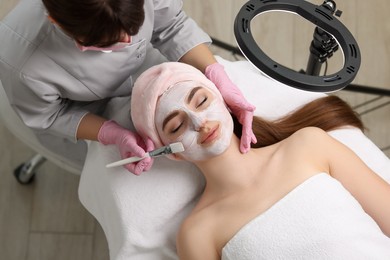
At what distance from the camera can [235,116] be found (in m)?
1.33

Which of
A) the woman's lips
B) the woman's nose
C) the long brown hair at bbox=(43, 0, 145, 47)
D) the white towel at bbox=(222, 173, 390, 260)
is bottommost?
the white towel at bbox=(222, 173, 390, 260)

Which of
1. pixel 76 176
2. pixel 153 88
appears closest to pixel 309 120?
pixel 153 88

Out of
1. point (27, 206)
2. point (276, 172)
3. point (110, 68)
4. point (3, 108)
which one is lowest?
point (27, 206)

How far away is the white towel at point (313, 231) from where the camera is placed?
1.21 m

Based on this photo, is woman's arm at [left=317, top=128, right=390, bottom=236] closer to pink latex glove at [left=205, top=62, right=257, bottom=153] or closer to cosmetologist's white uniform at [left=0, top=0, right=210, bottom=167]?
pink latex glove at [left=205, top=62, right=257, bottom=153]

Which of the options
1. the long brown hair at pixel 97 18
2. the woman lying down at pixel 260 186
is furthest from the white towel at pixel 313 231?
the long brown hair at pixel 97 18

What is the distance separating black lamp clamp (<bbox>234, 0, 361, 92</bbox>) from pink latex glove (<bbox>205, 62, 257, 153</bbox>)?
0.24m

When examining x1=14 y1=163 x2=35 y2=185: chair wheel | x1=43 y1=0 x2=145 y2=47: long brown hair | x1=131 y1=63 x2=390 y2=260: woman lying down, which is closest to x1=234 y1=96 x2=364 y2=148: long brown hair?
x1=131 y1=63 x2=390 y2=260: woman lying down

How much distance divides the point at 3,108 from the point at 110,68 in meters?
0.41

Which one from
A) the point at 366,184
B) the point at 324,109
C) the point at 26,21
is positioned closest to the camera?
the point at 26,21

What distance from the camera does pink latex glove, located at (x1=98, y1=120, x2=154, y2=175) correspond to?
4.12 ft

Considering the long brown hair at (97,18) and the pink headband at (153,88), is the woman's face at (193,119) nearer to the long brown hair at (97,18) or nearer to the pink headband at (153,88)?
the pink headband at (153,88)

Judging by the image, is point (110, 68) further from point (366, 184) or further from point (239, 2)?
point (239, 2)

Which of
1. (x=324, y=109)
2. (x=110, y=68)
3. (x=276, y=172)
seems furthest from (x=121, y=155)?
(x=324, y=109)
